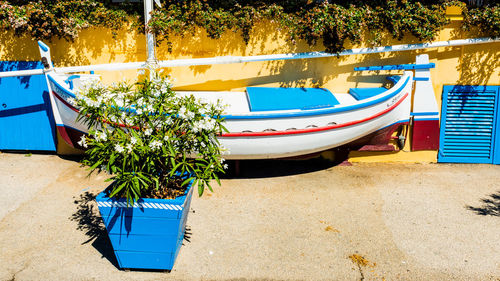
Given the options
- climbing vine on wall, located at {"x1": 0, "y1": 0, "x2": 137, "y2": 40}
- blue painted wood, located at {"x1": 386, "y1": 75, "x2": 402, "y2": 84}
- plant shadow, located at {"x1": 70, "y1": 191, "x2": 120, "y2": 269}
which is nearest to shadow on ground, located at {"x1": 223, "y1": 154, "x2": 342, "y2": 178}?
blue painted wood, located at {"x1": 386, "y1": 75, "x2": 402, "y2": 84}

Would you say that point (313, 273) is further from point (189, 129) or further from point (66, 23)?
point (66, 23)

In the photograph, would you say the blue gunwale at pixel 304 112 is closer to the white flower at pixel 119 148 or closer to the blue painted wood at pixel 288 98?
the blue painted wood at pixel 288 98

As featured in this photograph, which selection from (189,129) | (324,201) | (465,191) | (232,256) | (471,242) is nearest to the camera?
(189,129)

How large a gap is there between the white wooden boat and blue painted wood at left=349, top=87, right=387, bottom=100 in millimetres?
17

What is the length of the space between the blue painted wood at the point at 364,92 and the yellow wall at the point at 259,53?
0.20 m

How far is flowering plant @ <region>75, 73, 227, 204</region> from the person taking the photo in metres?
3.83

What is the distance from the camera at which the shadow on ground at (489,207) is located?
19.6ft

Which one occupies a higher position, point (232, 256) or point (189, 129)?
point (189, 129)

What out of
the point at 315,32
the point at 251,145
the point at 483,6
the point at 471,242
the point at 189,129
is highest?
the point at 483,6

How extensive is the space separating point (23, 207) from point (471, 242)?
20.0ft

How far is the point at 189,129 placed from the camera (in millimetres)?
4117

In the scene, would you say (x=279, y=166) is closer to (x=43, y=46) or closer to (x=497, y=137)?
(x=497, y=137)

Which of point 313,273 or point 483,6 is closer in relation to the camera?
point 313,273

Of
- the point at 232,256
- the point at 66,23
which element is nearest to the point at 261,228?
the point at 232,256
